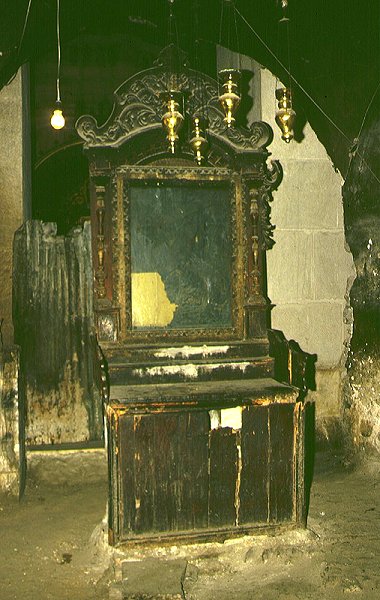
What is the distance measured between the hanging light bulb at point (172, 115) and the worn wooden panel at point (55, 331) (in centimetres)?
152

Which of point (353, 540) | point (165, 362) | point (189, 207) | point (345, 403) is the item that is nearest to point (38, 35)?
point (189, 207)

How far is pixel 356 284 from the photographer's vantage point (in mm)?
5098

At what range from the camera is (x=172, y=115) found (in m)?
3.73

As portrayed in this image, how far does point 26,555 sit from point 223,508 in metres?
1.31

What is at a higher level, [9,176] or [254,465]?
[9,176]

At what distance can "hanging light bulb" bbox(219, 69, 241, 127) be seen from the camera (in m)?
3.74

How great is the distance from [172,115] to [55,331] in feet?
7.32

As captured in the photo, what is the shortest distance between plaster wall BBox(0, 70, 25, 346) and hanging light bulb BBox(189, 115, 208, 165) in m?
1.73

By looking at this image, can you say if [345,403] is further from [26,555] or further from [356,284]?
[26,555]

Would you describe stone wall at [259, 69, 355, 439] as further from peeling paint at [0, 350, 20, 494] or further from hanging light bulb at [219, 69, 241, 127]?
peeling paint at [0, 350, 20, 494]

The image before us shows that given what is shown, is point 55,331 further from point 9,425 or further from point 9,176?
point 9,176

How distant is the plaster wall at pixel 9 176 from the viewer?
4.84 metres

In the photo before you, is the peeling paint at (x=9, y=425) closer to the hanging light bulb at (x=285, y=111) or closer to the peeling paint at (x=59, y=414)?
the peeling paint at (x=59, y=414)

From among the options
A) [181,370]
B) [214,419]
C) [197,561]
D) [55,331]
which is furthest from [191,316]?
[197,561]
